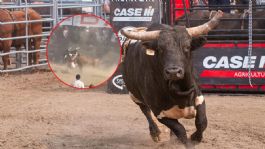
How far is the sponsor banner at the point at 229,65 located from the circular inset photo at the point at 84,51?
1.43 m

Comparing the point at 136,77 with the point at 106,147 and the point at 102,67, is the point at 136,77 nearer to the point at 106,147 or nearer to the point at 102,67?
the point at 106,147

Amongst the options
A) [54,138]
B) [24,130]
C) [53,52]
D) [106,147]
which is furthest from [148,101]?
[53,52]

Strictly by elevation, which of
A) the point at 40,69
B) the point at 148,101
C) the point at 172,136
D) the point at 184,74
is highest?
the point at 184,74

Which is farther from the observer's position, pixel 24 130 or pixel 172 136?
pixel 24 130

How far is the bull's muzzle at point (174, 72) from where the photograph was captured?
5.40 meters

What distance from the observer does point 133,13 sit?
35.0 feet

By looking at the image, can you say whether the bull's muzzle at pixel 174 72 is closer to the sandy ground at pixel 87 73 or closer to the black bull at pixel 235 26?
the black bull at pixel 235 26

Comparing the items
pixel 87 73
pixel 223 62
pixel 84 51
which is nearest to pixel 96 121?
pixel 87 73

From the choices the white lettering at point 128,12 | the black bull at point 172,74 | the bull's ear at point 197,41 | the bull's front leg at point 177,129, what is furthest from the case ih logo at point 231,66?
the bull's ear at point 197,41

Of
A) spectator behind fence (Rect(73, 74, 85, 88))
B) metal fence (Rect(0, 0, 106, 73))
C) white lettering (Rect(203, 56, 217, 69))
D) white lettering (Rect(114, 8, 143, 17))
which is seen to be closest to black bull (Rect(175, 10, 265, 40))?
white lettering (Rect(203, 56, 217, 69))

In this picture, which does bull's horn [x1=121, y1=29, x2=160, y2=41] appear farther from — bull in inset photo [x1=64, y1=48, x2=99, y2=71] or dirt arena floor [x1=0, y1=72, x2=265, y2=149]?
bull in inset photo [x1=64, y1=48, x2=99, y2=71]

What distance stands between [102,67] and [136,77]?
401cm

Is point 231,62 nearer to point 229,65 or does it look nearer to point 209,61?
point 229,65

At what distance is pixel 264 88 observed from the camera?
409 inches
